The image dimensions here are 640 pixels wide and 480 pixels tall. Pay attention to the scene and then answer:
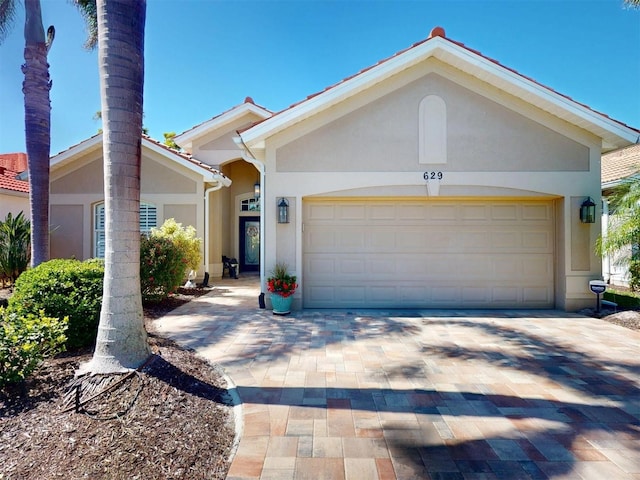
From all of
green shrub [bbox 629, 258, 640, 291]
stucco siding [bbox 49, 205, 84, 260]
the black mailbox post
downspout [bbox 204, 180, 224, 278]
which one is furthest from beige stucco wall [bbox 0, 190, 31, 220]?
green shrub [bbox 629, 258, 640, 291]

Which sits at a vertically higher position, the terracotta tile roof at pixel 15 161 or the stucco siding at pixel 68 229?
the terracotta tile roof at pixel 15 161

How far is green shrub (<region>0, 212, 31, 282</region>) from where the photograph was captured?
10.0 metres

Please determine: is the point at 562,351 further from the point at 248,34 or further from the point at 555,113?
the point at 248,34

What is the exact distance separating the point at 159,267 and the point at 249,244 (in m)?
7.84

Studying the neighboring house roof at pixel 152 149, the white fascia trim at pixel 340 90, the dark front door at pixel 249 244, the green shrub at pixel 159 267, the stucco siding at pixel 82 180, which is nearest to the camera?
the white fascia trim at pixel 340 90

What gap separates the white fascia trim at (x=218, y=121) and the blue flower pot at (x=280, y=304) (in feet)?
30.3

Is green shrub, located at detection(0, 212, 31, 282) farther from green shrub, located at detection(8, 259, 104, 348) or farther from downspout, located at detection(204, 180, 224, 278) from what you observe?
green shrub, located at detection(8, 259, 104, 348)

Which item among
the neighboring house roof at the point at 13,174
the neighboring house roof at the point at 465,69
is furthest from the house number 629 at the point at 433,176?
the neighboring house roof at the point at 13,174

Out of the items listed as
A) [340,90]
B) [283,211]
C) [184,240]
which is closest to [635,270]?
[340,90]

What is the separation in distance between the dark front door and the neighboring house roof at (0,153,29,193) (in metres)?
8.23

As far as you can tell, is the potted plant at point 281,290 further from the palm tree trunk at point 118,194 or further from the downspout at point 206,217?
the downspout at point 206,217

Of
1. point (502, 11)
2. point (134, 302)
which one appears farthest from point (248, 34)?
point (134, 302)

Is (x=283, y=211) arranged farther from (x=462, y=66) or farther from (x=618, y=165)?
(x=618, y=165)

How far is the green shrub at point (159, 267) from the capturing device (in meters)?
8.17
